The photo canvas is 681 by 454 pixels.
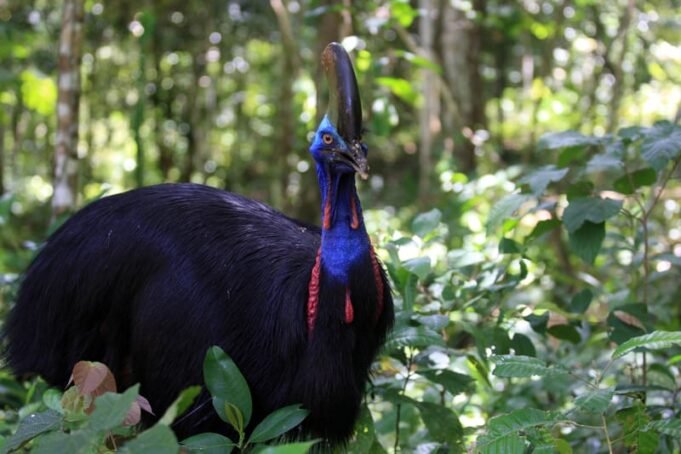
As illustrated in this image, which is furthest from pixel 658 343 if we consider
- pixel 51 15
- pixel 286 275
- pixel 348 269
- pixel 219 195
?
pixel 51 15

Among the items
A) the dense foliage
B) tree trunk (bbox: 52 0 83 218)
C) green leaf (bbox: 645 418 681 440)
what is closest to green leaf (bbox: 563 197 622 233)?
the dense foliage

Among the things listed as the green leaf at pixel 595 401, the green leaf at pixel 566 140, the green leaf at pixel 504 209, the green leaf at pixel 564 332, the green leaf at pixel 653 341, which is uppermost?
the green leaf at pixel 566 140

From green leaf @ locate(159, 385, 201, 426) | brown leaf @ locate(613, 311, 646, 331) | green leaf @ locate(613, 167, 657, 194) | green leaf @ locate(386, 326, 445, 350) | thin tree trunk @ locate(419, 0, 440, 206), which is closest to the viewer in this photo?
green leaf @ locate(159, 385, 201, 426)

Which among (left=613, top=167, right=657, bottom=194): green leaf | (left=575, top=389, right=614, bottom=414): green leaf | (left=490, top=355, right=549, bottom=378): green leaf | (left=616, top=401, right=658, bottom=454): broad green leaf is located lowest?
(left=616, top=401, right=658, bottom=454): broad green leaf

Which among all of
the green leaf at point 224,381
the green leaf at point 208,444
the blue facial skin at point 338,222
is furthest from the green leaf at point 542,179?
the green leaf at point 208,444

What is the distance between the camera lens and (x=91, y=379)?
89.7 inches

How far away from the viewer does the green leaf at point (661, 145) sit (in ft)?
10.3

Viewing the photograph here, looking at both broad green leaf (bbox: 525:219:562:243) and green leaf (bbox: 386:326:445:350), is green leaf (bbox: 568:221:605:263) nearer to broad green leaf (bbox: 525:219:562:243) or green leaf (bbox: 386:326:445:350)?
broad green leaf (bbox: 525:219:562:243)

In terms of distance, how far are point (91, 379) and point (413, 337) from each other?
1112 mm

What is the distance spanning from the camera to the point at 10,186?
1034 centimetres

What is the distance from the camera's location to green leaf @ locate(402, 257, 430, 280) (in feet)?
10.8

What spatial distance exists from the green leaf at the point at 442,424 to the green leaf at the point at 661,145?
1.07 meters

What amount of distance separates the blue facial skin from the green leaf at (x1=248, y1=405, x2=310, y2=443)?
1.28ft

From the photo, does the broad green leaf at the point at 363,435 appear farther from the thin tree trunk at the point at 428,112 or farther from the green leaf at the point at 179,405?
the thin tree trunk at the point at 428,112
